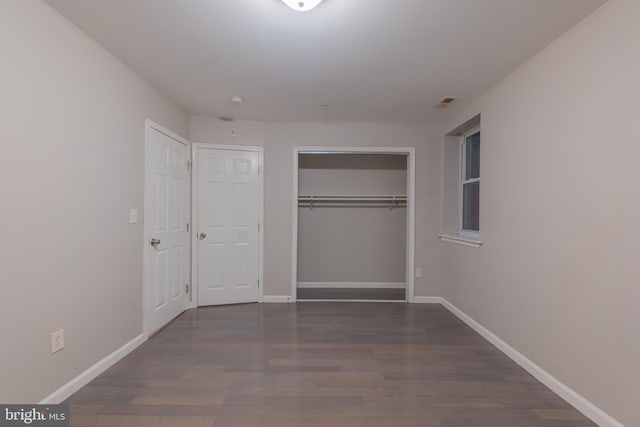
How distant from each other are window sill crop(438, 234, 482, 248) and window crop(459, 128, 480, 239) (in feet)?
0.55

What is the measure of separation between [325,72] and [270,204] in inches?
80.8

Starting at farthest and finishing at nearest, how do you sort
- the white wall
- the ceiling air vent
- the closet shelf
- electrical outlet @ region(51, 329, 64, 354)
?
the closet shelf → the ceiling air vent → electrical outlet @ region(51, 329, 64, 354) → the white wall

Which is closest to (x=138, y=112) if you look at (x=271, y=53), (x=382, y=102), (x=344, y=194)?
(x=271, y=53)

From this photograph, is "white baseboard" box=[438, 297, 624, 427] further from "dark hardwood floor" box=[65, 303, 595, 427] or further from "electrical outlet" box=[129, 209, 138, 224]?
"electrical outlet" box=[129, 209, 138, 224]

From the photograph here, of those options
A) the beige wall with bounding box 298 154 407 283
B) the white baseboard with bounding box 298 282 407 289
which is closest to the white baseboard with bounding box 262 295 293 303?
the white baseboard with bounding box 298 282 407 289

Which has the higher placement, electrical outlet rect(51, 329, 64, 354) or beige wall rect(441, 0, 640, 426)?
beige wall rect(441, 0, 640, 426)

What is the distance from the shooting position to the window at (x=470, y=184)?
396 centimetres

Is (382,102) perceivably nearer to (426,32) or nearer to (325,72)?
(325,72)

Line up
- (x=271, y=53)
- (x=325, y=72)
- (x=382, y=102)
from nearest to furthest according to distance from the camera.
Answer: (x=271, y=53) → (x=325, y=72) → (x=382, y=102)

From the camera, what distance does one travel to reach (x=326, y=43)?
91.7 inches

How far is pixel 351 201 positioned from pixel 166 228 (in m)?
2.87

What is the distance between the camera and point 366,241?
5375 millimetres

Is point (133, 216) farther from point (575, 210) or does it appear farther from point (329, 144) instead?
point (575, 210)

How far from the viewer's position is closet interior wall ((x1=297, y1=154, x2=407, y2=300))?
5.34 m
